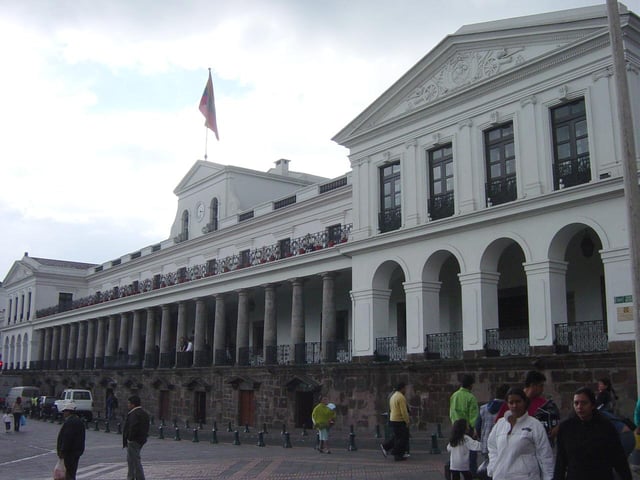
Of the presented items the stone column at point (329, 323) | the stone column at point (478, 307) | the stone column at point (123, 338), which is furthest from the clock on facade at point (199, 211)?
the stone column at point (478, 307)

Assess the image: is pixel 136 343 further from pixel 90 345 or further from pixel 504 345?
pixel 504 345

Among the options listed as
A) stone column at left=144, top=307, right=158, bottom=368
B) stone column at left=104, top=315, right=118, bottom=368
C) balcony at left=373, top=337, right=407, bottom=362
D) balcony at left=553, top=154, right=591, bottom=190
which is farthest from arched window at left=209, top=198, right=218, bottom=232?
balcony at left=553, top=154, right=591, bottom=190

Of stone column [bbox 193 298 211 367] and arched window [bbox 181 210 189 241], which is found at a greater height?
arched window [bbox 181 210 189 241]

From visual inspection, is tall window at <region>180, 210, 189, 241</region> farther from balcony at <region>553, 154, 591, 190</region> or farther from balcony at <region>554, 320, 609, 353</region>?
balcony at <region>554, 320, 609, 353</region>

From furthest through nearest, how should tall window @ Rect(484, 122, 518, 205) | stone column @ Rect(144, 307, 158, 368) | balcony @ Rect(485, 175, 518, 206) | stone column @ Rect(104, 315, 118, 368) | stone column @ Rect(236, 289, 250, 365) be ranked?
stone column @ Rect(104, 315, 118, 368), stone column @ Rect(144, 307, 158, 368), stone column @ Rect(236, 289, 250, 365), tall window @ Rect(484, 122, 518, 205), balcony @ Rect(485, 175, 518, 206)

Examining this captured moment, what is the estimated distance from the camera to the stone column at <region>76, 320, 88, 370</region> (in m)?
51.7

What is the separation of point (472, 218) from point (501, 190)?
1.22 meters

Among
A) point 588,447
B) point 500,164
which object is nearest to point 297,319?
point 500,164

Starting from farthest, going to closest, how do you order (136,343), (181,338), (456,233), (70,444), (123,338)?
(123,338) → (136,343) → (181,338) → (456,233) → (70,444)

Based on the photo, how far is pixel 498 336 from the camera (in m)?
21.9

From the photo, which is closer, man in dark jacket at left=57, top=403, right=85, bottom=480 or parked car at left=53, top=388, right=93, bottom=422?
man in dark jacket at left=57, top=403, right=85, bottom=480

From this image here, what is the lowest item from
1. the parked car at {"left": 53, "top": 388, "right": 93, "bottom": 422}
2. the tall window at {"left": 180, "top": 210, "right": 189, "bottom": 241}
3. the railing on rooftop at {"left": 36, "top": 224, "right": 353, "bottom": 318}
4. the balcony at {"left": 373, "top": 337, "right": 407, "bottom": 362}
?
the parked car at {"left": 53, "top": 388, "right": 93, "bottom": 422}

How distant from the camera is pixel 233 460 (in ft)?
60.4

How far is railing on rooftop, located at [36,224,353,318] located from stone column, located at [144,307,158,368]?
5.60 feet
